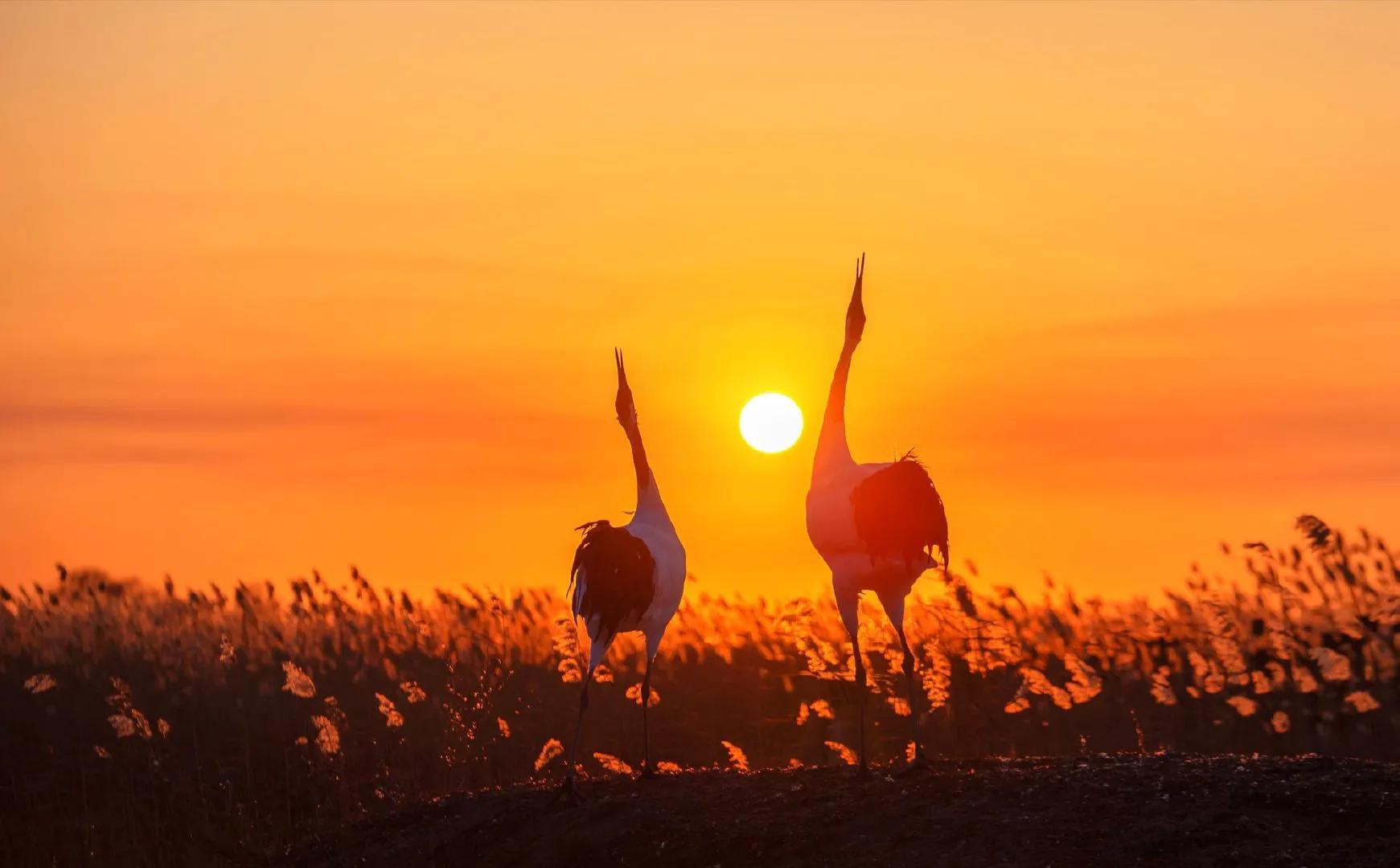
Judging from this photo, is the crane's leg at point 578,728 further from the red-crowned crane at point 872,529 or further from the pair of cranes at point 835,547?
the red-crowned crane at point 872,529

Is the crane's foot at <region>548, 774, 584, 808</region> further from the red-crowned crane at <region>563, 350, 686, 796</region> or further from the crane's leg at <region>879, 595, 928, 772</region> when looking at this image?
the crane's leg at <region>879, 595, 928, 772</region>

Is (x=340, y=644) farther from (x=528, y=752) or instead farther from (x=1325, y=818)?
(x=1325, y=818)

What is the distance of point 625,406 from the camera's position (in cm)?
1825

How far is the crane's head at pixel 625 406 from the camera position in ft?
59.4

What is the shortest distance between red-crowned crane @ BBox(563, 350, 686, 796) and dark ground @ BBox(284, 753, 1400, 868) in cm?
90

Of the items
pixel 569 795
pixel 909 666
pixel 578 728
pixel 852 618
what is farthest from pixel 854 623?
pixel 569 795

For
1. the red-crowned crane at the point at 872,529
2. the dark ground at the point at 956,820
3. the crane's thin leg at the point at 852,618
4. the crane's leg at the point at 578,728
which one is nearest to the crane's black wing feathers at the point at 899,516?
the red-crowned crane at the point at 872,529

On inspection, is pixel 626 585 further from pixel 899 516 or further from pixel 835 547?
pixel 899 516

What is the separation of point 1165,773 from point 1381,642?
269 inches

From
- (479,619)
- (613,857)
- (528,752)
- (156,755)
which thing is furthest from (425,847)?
(479,619)

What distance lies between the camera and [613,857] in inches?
534

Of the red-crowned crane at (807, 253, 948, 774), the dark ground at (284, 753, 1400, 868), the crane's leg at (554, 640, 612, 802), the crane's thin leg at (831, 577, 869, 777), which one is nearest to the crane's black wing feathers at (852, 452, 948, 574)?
the red-crowned crane at (807, 253, 948, 774)

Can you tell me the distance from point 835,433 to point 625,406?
3.19 meters

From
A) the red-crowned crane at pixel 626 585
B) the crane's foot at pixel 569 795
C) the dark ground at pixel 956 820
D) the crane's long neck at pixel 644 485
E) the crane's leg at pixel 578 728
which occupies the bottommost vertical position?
the dark ground at pixel 956 820
